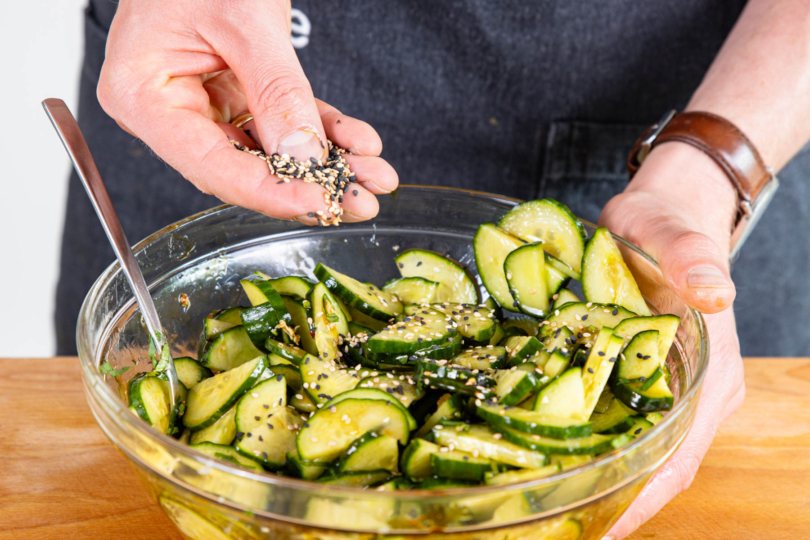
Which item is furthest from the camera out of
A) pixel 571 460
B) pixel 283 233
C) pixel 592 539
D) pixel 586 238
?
pixel 283 233

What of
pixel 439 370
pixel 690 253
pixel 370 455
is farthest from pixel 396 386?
pixel 690 253

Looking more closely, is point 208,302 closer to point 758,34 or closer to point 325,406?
point 325,406

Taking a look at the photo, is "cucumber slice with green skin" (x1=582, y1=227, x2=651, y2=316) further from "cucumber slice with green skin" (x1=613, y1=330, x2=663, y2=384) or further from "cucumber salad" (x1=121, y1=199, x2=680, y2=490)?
"cucumber slice with green skin" (x1=613, y1=330, x2=663, y2=384)

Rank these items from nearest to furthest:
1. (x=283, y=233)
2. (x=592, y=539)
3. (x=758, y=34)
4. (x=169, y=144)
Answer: (x=592, y=539) < (x=169, y=144) < (x=283, y=233) < (x=758, y=34)

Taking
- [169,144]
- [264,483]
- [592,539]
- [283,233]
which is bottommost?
[592,539]

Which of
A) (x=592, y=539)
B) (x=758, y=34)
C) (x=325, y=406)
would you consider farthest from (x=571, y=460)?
(x=758, y=34)

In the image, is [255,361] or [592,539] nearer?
[592,539]

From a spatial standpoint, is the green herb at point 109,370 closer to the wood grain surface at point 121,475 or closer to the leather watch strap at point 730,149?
the wood grain surface at point 121,475
